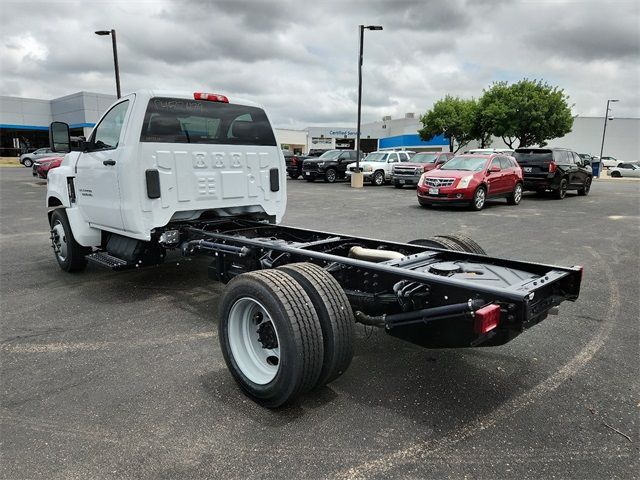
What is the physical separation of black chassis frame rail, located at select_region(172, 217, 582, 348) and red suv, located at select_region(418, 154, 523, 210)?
10.0 meters

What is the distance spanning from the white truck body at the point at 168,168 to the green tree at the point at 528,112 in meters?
44.1

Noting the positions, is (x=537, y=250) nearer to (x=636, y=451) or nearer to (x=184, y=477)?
(x=636, y=451)

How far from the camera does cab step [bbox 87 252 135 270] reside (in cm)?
521

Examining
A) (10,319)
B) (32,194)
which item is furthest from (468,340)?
(32,194)

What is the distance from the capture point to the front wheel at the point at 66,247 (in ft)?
21.0

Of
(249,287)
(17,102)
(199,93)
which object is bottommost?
(249,287)

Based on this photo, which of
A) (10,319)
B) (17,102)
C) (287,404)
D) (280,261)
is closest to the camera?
(287,404)

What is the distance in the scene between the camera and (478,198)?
14.4 meters

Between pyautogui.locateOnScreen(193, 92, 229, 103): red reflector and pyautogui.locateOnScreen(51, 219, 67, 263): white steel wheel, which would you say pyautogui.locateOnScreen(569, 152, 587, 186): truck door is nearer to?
pyautogui.locateOnScreen(193, 92, 229, 103): red reflector

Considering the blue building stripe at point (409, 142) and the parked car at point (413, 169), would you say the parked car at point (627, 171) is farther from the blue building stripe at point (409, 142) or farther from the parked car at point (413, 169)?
the blue building stripe at point (409, 142)

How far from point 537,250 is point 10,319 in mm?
8023

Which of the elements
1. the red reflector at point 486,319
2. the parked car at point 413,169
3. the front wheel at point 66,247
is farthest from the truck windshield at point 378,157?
the red reflector at point 486,319

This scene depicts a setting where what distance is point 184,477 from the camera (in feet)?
8.16

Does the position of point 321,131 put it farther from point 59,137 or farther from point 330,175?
point 59,137
